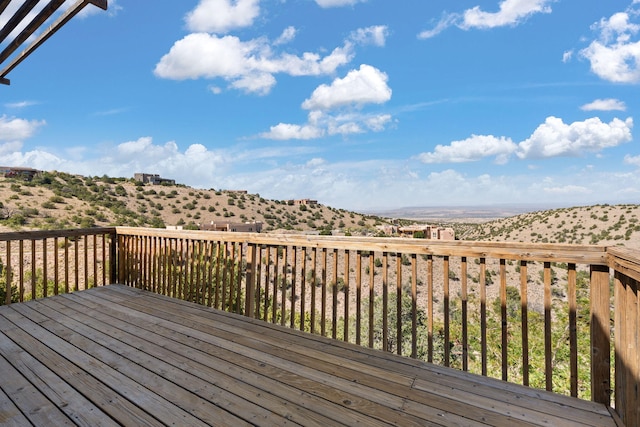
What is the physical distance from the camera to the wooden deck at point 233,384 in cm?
172

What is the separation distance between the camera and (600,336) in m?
1.90

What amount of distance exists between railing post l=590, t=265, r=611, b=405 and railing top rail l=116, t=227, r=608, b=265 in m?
0.12

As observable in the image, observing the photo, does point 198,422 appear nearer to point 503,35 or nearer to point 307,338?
point 307,338

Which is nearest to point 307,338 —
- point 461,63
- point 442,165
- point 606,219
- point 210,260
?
point 210,260

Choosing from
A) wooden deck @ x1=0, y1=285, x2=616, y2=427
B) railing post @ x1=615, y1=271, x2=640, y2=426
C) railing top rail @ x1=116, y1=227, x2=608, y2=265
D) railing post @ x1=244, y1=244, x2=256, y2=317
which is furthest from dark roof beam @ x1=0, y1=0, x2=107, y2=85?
railing post @ x1=615, y1=271, x2=640, y2=426

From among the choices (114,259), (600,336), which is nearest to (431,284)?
(600,336)

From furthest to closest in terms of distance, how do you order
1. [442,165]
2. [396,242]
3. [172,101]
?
1. [442,165]
2. [172,101]
3. [396,242]

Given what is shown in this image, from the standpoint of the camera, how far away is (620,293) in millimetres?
1799

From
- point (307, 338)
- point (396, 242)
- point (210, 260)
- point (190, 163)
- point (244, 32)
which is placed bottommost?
point (307, 338)

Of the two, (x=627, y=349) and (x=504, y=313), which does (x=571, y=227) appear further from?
(x=627, y=349)

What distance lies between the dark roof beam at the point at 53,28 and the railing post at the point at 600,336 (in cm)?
361

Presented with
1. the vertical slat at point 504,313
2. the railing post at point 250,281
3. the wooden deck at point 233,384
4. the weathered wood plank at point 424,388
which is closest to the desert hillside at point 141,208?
the wooden deck at point 233,384

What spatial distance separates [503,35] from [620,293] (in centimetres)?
3363

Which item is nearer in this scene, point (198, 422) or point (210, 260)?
point (198, 422)
